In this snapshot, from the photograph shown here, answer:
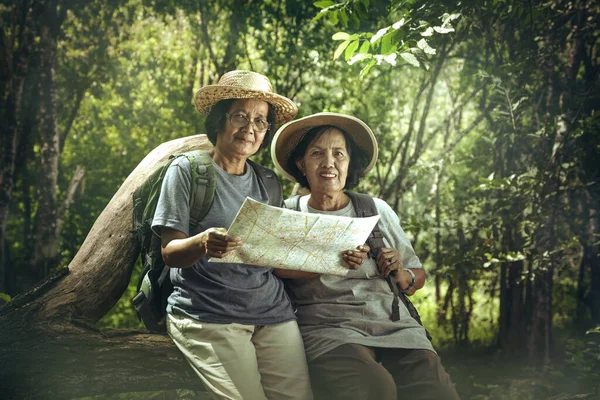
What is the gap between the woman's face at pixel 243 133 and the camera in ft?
7.98

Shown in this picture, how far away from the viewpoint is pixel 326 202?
2.70 meters

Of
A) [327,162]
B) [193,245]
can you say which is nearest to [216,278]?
[193,245]

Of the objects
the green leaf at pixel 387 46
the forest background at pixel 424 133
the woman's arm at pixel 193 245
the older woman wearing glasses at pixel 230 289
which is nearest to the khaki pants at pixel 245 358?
the older woman wearing glasses at pixel 230 289

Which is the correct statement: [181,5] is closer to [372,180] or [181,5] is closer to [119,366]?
[372,180]

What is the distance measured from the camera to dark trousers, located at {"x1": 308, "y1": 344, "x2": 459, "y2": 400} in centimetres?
232

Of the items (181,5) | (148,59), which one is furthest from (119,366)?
(181,5)

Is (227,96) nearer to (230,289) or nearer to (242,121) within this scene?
(242,121)

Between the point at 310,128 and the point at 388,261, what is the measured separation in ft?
2.29

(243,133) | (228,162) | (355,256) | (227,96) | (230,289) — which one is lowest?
(230,289)

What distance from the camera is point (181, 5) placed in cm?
463

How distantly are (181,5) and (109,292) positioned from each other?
8.16 feet

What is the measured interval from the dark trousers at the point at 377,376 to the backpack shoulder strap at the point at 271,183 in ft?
2.16

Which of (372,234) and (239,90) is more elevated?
(239,90)

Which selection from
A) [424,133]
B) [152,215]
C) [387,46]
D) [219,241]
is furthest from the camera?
[424,133]
